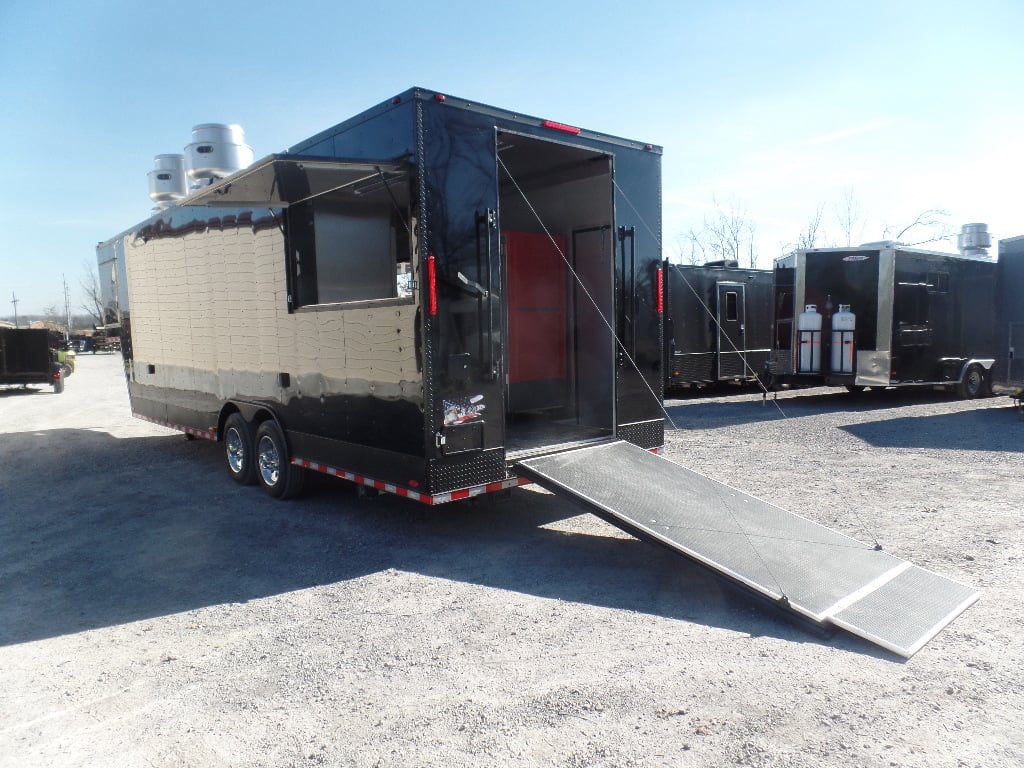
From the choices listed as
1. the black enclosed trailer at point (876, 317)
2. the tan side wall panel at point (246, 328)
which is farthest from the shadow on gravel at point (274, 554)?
the black enclosed trailer at point (876, 317)

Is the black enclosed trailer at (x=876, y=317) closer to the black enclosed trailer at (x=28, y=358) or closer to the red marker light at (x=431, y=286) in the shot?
the red marker light at (x=431, y=286)

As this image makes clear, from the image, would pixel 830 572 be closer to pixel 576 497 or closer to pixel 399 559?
pixel 576 497

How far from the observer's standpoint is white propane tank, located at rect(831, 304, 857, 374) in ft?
41.7

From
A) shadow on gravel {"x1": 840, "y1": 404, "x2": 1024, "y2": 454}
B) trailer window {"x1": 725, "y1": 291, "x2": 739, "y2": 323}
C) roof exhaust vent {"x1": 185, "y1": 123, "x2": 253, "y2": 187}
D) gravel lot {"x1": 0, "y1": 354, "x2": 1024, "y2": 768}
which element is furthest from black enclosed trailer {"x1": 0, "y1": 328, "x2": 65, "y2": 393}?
shadow on gravel {"x1": 840, "y1": 404, "x2": 1024, "y2": 454}

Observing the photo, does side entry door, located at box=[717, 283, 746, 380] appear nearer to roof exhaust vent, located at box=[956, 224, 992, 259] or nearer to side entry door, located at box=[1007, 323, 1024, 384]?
side entry door, located at box=[1007, 323, 1024, 384]

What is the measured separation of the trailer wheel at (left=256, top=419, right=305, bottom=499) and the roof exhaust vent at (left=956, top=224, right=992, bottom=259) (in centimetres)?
1759

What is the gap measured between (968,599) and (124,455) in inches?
380

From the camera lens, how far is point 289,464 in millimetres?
6504

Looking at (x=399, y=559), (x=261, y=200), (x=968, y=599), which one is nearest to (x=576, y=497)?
(x=399, y=559)

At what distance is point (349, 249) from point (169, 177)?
6.34 m

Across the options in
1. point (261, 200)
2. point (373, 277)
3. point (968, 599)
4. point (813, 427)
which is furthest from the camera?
point (813, 427)

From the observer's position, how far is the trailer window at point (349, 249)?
5.02 metres

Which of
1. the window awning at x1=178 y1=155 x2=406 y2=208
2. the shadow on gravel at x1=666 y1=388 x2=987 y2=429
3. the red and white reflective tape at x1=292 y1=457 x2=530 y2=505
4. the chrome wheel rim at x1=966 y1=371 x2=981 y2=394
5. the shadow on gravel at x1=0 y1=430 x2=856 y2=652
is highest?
the window awning at x1=178 y1=155 x2=406 y2=208

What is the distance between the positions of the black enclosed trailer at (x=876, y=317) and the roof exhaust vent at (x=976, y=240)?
4.49 metres
